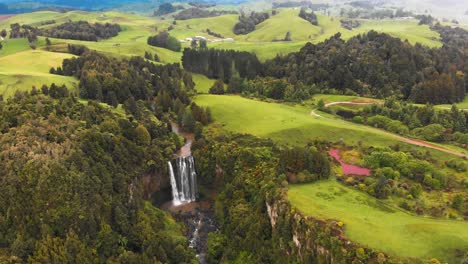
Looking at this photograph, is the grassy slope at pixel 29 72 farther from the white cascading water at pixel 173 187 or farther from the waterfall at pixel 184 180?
the waterfall at pixel 184 180

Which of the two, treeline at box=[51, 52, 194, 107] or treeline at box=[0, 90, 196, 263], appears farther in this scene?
treeline at box=[51, 52, 194, 107]

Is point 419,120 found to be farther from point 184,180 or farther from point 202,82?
point 202,82

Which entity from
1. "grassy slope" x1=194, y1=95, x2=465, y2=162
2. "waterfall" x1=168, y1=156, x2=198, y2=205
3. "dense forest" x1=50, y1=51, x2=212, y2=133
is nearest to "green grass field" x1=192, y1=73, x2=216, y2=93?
"dense forest" x1=50, y1=51, x2=212, y2=133

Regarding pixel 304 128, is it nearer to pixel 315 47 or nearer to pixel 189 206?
pixel 189 206

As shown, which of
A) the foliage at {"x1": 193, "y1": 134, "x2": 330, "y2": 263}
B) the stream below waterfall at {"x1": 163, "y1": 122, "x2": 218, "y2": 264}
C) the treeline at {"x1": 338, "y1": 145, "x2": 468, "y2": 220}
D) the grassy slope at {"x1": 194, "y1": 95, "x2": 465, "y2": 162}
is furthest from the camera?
the grassy slope at {"x1": 194, "y1": 95, "x2": 465, "y2": 162}

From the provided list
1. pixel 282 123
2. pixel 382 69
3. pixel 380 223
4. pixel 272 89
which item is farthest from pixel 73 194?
pixel 382 69

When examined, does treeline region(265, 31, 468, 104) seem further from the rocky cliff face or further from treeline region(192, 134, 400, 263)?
the rocky cliff face
